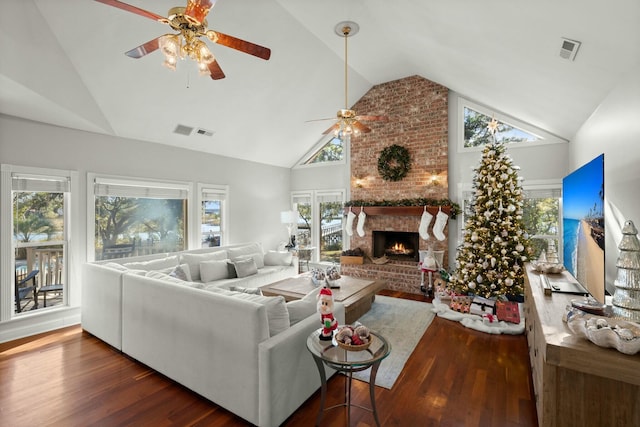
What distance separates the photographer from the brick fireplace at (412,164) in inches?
229

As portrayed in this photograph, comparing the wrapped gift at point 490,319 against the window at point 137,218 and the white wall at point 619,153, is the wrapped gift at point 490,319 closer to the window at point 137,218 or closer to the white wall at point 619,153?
the white wall at point 619,153

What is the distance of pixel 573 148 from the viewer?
14.6 feet

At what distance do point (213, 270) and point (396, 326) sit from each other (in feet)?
9.24

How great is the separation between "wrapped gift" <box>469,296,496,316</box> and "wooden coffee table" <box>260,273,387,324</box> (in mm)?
1282

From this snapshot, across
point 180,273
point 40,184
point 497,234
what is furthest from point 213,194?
point 497,234

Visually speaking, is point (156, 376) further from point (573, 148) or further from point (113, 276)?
point (573, 148)

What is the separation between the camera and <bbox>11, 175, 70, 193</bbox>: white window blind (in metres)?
3.68

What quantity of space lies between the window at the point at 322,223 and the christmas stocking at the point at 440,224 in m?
2.18

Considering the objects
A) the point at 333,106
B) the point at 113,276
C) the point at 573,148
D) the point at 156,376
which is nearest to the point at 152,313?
the point at 156,376

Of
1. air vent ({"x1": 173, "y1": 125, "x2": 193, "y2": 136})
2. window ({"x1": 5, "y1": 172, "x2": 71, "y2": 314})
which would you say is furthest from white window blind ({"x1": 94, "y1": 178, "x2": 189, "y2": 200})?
air vent ({"x1": 173, "y1": 125, "x2": 193, "y2": 136})

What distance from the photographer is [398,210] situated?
5.98 meters

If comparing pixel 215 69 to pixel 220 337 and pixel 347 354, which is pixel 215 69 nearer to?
pixel 220 337

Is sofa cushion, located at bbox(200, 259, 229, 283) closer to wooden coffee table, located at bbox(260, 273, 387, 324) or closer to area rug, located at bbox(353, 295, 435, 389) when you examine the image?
wooden coffee table, located at bbox(260, 273, 387, 324)

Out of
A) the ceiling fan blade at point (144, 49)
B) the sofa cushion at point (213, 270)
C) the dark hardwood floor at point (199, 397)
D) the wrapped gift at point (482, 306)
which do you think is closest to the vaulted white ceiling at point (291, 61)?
the ceiling fan blade at point (144, 49)
